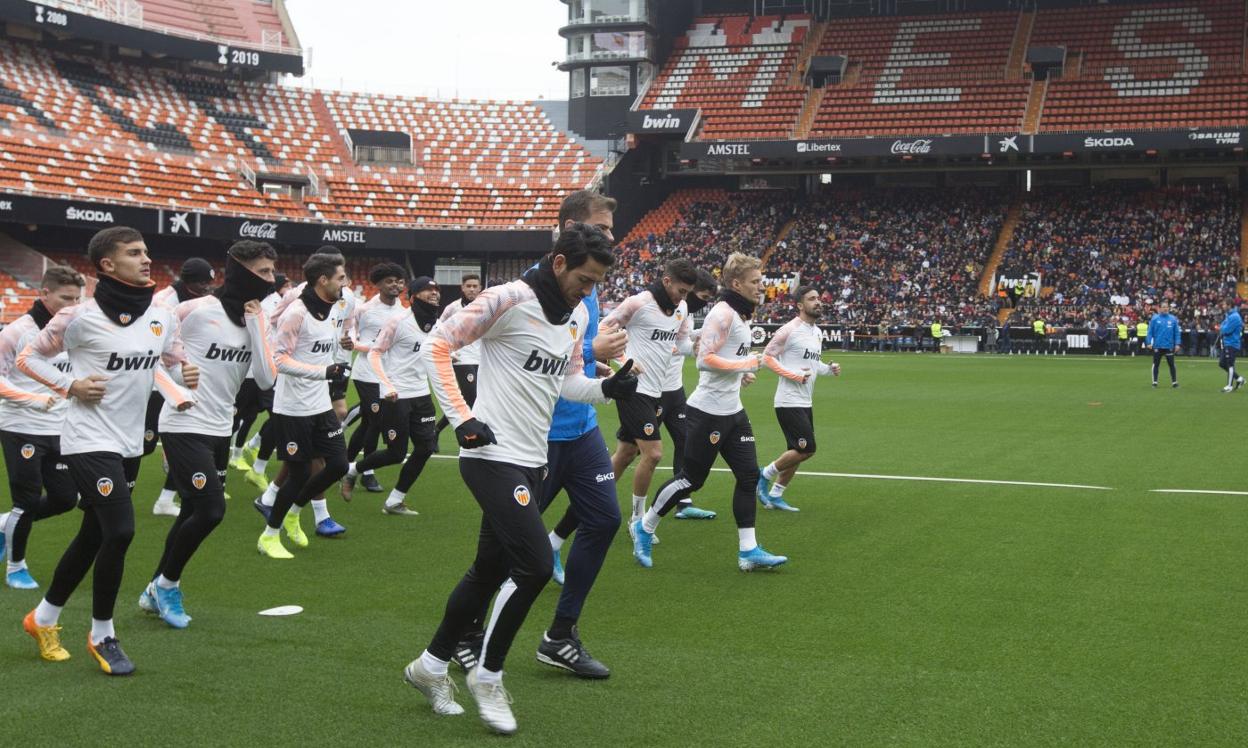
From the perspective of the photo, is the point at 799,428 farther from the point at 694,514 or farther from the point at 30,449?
the point at 30,449

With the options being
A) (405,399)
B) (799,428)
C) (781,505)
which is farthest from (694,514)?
(405,399)

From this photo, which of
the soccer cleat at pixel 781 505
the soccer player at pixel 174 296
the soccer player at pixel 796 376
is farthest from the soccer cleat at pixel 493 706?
the soccer cleat at pixel 781 505

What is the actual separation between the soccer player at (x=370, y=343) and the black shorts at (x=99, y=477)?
15.3 ft

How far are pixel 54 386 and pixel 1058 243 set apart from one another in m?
45.4

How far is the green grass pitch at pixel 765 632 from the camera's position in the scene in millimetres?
5234

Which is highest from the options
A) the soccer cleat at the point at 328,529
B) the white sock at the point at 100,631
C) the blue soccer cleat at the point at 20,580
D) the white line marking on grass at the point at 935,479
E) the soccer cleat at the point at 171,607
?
the white sock at the point at 100,631

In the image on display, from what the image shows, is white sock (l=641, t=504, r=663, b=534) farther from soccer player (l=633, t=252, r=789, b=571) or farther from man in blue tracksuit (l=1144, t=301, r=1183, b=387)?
man in blue tracksuit (l=1144, t=301, r=1183, b=387)

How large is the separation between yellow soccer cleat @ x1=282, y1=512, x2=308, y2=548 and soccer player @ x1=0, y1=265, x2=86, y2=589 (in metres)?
1.90

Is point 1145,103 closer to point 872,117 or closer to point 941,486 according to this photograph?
point 872,117

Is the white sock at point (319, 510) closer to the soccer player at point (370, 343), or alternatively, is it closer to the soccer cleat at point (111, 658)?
the soccer player at point (370, 343)

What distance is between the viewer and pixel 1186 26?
50.0 metres

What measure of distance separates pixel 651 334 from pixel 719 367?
3.89 ft

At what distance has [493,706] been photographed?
5.20 metres

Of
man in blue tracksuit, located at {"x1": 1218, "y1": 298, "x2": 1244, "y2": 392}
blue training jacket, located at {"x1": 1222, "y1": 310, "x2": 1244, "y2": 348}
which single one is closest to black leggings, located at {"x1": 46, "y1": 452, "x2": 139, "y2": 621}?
man in blue tracksuit, located at {"x1": 1218, "y1": 298, "x2": 1244, "y2": 392}
